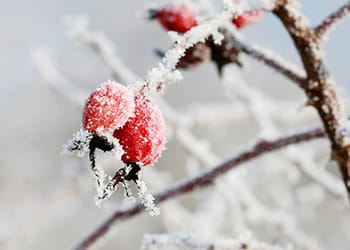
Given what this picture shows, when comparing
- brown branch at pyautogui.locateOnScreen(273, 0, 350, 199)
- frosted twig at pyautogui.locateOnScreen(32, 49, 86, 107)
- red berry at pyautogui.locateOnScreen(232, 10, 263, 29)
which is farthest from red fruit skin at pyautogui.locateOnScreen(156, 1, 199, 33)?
Result: frosted twig at pyautogui.locateOnScreen(32, 49, 86, 107)

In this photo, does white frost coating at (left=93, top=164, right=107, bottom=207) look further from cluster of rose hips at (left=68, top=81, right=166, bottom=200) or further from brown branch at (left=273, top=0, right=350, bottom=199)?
brown branch at (left=273, top=0, right=350, bottom=199)

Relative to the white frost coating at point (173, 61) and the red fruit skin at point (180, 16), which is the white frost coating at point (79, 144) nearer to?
the white frost coating at point (173, 61)

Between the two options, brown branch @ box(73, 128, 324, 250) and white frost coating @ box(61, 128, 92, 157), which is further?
brown branch @ box(73, 128, 324, 250)

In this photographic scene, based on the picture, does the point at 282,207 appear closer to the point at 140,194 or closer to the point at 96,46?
the point at 96,46

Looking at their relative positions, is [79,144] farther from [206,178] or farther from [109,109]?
[206,178]

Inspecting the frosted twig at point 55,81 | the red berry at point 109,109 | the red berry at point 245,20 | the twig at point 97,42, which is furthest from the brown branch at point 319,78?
the frosted twig at point 55,81
